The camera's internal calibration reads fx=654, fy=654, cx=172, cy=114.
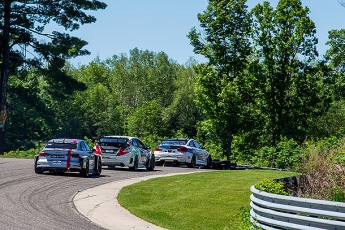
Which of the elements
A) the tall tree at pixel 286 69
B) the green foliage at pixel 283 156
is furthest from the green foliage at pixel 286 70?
the green foliage at pixel 283 156

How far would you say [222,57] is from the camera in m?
57.7

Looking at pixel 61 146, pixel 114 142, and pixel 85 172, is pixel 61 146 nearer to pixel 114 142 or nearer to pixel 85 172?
Result: pixel 85 172

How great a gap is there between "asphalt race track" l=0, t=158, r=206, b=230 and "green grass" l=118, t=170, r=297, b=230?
5.28 feet

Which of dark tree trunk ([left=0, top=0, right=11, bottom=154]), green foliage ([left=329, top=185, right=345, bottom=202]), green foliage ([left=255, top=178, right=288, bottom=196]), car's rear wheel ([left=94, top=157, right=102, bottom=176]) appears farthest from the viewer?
dark tree trunk ([left=0, top=0, right=11, bottom=154])

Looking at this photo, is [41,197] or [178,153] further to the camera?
[178,153]

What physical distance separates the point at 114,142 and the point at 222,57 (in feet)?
97.8

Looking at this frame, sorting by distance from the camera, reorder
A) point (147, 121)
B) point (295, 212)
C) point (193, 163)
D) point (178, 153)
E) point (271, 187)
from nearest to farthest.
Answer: point (295, 212) < point (271, 187) < point (178, 153) < point (193, 163) < point (147, 121)

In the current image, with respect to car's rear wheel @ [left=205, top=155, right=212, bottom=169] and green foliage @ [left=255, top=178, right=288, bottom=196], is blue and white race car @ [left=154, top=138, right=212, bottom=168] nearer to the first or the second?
car's rear wheel @ [left=205, top=155, right=212, bottom=169]

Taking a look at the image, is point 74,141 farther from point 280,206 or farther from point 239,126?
point 239,126

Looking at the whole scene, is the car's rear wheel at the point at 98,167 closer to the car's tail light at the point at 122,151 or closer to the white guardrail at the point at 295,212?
the car's tail light at the point at 122,151

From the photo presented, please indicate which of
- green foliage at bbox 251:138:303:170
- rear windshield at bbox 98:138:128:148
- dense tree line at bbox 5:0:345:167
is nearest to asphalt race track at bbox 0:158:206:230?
rear windshield at bbox 98:138:128:148

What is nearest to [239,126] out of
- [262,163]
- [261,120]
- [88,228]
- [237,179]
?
[261,120]

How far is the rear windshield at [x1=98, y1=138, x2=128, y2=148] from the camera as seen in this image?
1153 inches

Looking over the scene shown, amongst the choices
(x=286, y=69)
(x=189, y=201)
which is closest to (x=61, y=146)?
(x=189, y=201)
